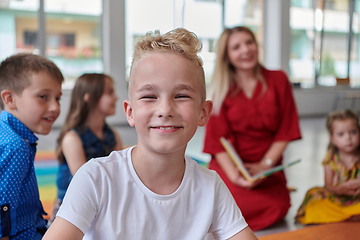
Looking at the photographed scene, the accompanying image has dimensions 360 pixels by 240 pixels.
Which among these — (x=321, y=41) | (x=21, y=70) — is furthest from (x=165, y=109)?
(x=321, y=41)

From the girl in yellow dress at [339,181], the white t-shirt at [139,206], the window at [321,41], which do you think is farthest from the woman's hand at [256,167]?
the window at [321,41]

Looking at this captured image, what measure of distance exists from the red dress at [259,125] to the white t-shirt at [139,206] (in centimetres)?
119

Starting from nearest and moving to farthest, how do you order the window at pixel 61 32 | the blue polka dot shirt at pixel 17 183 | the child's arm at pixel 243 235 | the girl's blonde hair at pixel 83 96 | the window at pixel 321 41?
1. the child's arm at pixel 243 235
2. the blue polka dot shirt at pixel 17 183
3. the girl's blonde hair at pixel 83 96
4. the window at pixel 61 32
5. the window at pixel 321 41

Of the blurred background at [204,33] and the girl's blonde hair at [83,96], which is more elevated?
the blurred background at [204,33]

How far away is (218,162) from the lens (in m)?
2.12

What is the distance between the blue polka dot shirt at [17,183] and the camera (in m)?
0.96

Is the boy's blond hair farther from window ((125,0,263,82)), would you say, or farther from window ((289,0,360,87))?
window ((289,0,360,87))

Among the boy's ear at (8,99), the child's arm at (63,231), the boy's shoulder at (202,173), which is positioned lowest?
the child's arm at (63,231)

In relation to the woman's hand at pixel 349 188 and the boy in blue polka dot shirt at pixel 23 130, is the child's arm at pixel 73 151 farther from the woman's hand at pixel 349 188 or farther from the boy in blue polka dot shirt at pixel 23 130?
the woman's hand at pixel 349 188

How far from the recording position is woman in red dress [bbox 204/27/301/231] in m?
2.05

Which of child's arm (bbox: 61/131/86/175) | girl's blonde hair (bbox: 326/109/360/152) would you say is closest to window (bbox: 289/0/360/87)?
girl's blonde hair (bbox: 326/109/360/152)

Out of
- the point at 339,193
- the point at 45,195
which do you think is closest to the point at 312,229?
the point at 339,193

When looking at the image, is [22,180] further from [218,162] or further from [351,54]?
[351,54]

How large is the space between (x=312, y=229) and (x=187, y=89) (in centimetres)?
130
